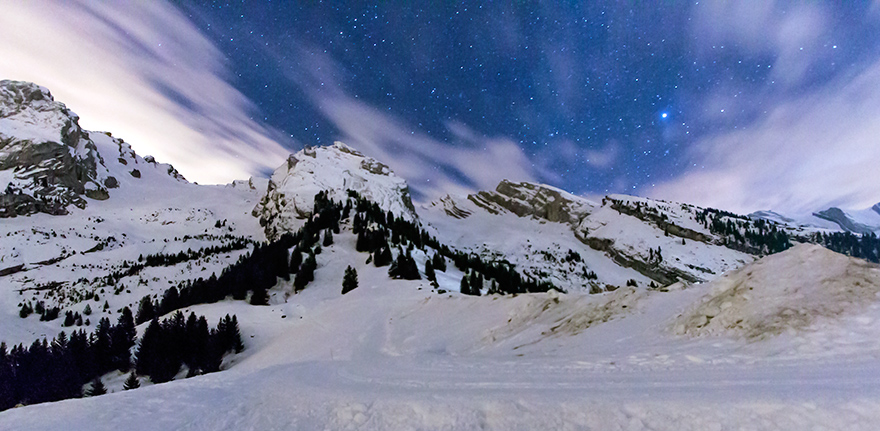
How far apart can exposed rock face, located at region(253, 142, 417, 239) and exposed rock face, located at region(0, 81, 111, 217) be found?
94279mm

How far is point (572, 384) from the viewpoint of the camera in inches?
337

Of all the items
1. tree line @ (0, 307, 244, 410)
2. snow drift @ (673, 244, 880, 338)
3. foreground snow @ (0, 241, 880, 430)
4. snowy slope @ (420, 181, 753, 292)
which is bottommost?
tree line @ (0, 307, 244, 410)

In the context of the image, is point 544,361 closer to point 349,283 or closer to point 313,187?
point 349,283

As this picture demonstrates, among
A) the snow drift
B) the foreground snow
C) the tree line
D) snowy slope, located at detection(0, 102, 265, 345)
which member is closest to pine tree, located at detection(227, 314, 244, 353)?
the tree line

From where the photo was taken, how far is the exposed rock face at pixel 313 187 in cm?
12394

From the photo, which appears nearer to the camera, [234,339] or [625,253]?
[234,339]

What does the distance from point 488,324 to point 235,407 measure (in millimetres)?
13922

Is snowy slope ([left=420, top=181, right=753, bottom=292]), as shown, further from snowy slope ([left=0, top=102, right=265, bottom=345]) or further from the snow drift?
the snow drift

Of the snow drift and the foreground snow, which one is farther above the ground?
the snow drift

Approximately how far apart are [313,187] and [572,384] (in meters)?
138

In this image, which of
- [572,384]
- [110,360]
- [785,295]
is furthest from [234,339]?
[785,295]

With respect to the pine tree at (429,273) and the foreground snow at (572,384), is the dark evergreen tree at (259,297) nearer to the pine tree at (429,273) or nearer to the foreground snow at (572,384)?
the pine tree at (429,273)

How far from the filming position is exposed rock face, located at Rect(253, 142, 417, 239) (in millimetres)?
123938

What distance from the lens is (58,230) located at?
133 metres
